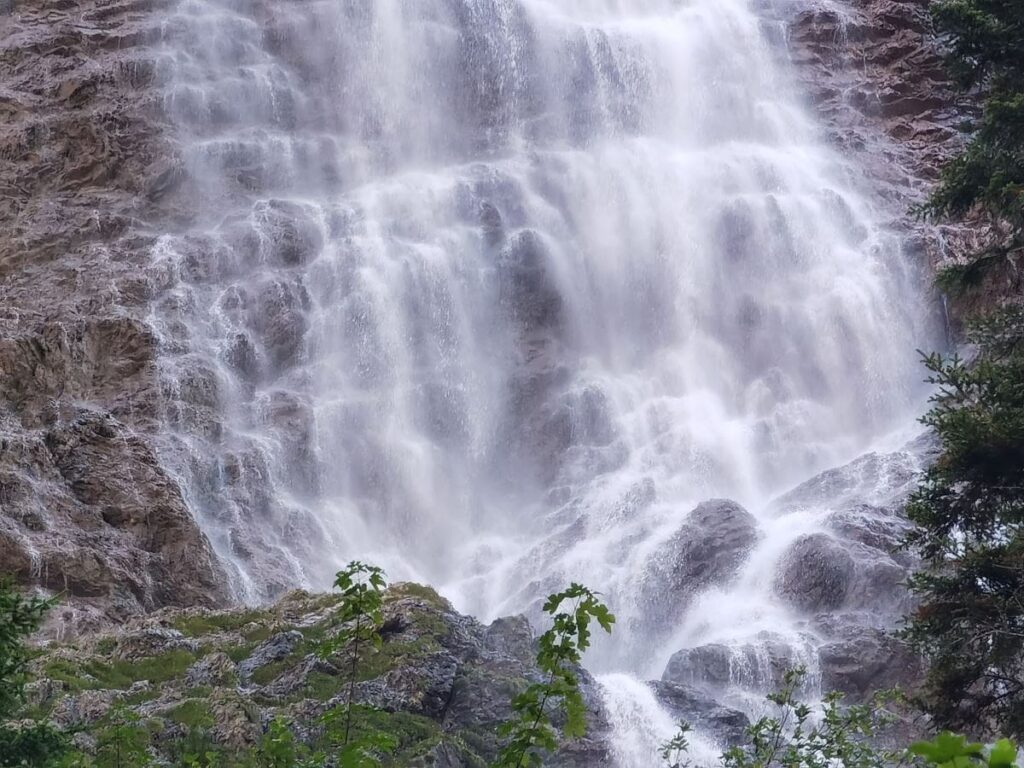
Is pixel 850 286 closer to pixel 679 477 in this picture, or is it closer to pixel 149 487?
pixel 679 477

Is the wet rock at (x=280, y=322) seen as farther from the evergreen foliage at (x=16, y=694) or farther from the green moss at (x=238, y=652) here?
the evergreen foliage at (x=16, y=694)

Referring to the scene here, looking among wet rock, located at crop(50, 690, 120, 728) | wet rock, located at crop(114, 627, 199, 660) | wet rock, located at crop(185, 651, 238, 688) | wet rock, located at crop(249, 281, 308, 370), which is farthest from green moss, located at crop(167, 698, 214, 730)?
wet rock, located at crop(249, 281, 308, 370)

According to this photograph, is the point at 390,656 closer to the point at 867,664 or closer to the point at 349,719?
the point at 867,664

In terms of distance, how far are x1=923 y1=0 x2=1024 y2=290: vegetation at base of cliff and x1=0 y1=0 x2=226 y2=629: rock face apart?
15383mm

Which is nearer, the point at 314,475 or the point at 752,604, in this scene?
the point at 752,604

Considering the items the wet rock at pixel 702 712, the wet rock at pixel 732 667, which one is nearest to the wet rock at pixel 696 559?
the wet rock at pixel 732 667

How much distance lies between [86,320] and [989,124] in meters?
22.5

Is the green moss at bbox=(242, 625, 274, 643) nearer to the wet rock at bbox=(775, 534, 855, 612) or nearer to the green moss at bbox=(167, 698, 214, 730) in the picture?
the green moss at bbox=(167, 698, 214, 730)

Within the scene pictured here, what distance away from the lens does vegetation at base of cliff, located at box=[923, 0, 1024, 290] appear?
1168cm

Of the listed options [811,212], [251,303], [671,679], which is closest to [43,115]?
[251,303]

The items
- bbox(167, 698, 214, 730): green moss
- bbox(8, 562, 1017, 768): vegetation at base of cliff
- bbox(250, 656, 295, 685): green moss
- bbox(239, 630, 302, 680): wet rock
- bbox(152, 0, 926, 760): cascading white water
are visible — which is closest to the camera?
bbox(8, 562, 1017, 768): vegetation at base of cliff

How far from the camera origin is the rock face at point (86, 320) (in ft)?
73.5

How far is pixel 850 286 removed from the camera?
114 feet

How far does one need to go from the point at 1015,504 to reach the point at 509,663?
29.8 feet
